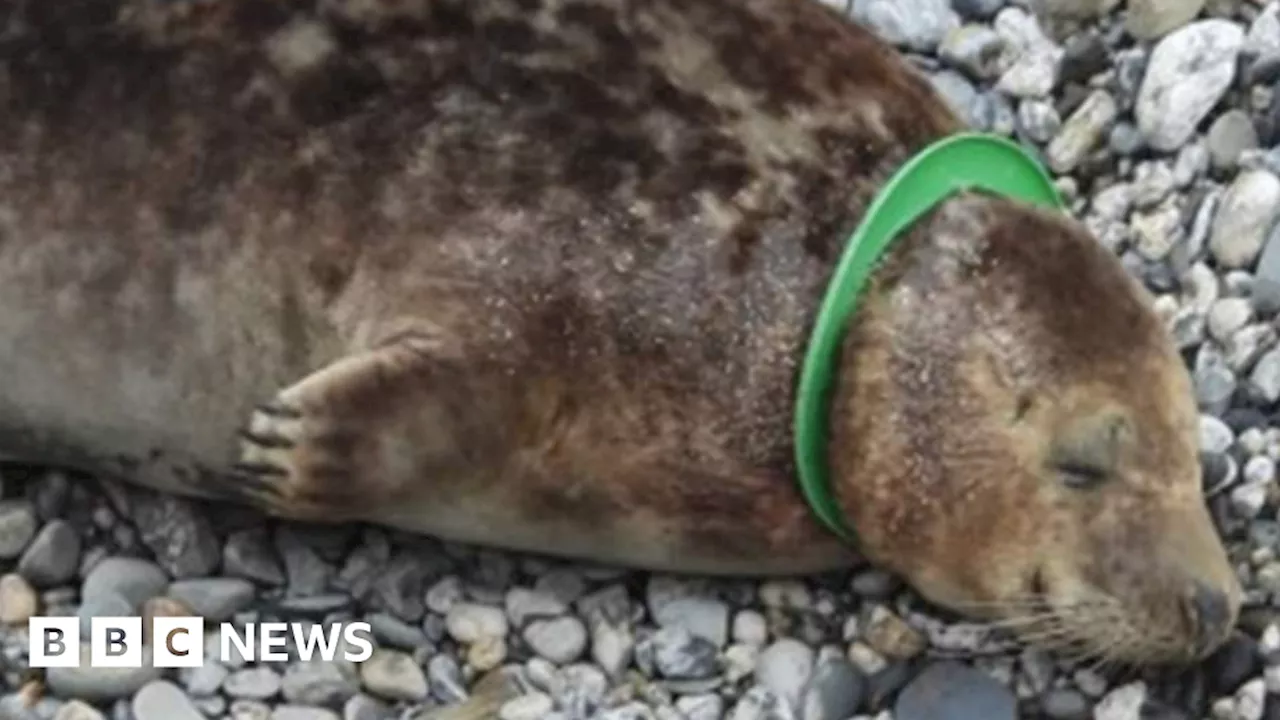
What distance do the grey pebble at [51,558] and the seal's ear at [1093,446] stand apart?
152 cm

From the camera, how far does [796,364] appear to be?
5051mm

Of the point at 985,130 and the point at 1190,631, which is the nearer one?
the point at 1190,631

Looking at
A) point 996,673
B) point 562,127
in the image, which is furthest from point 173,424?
point 996,673

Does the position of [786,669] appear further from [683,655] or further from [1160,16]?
[1160,16]

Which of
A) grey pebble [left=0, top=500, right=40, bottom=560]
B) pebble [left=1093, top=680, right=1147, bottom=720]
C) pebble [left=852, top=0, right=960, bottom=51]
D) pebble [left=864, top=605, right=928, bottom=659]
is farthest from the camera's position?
pebble [left=852, top=0, right=960, bottom=51]

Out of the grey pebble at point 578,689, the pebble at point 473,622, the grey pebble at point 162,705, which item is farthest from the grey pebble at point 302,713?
the grey pebble at point 578,689

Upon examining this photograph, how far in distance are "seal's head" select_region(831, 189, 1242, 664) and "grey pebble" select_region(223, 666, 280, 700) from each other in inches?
34.8

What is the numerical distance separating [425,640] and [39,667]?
572 mm

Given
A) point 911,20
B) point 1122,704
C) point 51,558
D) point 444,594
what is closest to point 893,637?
point 1122,704

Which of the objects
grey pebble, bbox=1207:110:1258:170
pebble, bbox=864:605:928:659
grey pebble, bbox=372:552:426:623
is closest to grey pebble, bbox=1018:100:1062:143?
grey pebble, bbox=1207:110:1258:170

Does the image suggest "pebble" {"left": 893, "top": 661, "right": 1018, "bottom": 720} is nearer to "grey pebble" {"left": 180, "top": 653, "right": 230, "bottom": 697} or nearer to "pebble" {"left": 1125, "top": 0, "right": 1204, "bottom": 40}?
"grey pebble" {"left": 180, "top": 653, "right": 230, "bottom": 697}

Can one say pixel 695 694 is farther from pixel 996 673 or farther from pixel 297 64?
pixel 297 64

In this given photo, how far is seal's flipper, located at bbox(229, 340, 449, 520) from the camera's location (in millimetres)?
4965

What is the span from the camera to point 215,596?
5.29 m
